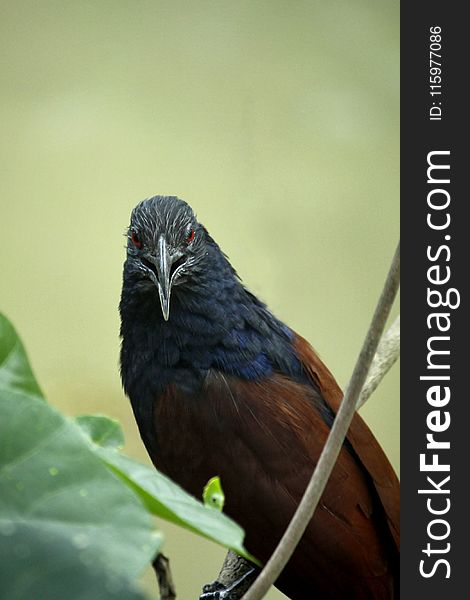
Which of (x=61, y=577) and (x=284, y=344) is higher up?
(x=284, y=344)

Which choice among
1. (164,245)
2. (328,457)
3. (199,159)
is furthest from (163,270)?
(199,159)

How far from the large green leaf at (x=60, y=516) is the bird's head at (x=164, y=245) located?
0.79 metres

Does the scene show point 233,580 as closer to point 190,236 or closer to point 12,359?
point 190,236

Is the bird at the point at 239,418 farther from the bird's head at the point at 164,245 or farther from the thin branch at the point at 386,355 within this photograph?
the thin branch at the point at 386,355

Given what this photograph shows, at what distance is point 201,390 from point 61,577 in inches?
34.5

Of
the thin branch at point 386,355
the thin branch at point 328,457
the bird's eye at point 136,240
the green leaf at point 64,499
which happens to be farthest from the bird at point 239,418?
the green leaf at point 64,499

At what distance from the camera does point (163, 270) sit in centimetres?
104

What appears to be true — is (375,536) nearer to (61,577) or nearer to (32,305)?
(61,577)

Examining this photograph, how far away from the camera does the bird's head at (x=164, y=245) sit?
106 cm

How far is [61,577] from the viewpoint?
0.70 feet

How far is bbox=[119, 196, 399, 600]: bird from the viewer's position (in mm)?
1079

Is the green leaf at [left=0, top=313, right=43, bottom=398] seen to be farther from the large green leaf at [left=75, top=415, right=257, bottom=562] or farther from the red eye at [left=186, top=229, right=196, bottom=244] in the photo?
the red eye at [left=186, top=229, right=196, bottom=244]

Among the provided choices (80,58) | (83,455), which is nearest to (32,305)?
(80,58)

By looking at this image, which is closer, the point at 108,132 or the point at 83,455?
the point at 83,455
